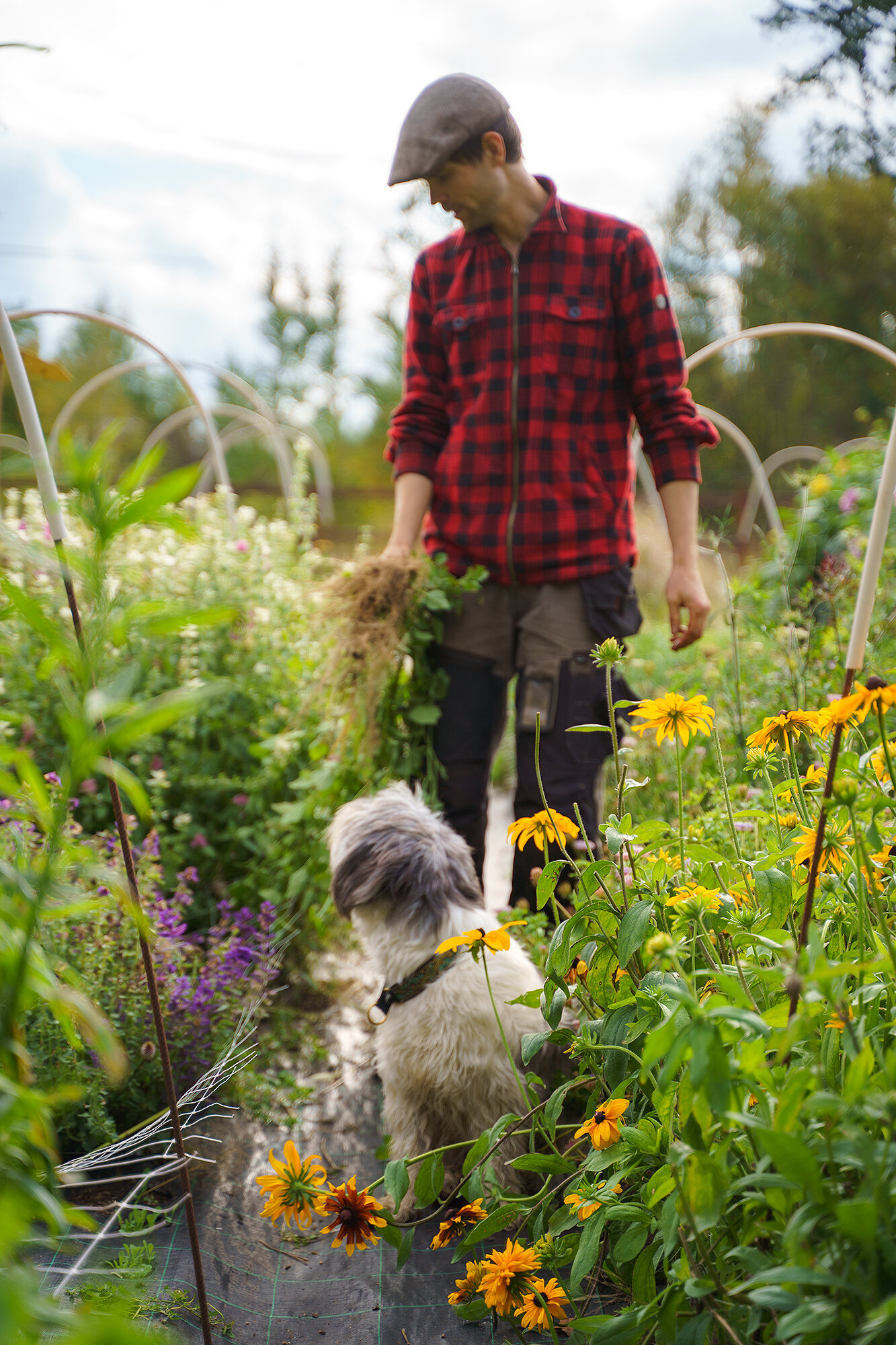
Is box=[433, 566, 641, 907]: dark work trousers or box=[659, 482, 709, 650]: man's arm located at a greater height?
box=[659, 482, 709, 650]: man's arm

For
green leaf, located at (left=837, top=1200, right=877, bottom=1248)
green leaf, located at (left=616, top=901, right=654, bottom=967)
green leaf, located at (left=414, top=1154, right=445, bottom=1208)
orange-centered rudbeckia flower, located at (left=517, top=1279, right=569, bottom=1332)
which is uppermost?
green leaf, located at (left=616, top=901, right=654, bottom=967)

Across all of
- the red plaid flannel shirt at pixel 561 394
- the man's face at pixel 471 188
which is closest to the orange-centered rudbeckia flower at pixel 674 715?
the red plaid flannel shirt at pixel 561 394

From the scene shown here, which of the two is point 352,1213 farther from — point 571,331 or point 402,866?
point 571,331

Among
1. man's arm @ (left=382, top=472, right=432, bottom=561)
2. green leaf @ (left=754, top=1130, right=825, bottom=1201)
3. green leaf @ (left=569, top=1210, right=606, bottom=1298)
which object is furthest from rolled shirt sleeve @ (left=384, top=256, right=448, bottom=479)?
green leaf @ (left=754, top=1130, right=825, bottom=1201)

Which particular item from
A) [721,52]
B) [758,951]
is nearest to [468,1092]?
[758,951]

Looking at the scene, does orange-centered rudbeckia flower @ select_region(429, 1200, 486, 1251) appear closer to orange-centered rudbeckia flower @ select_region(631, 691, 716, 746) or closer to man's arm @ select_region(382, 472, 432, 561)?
orange-centered rudbeckia flower @ select_region(631, 691, 716, 746)

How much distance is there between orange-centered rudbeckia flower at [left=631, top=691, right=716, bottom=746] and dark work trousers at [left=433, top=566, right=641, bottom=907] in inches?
35.9

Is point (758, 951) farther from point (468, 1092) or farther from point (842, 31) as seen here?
point (842, 31)

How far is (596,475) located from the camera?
2287 mm

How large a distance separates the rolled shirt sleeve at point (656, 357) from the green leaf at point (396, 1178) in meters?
1.78

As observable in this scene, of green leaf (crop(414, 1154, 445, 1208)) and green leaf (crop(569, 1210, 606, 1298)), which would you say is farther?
green leaf (crop(414, 1154, 445, 1208))

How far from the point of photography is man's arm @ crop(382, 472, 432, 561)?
250cm

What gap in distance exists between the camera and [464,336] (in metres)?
2.37

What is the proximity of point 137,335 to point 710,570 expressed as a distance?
18.0ft
